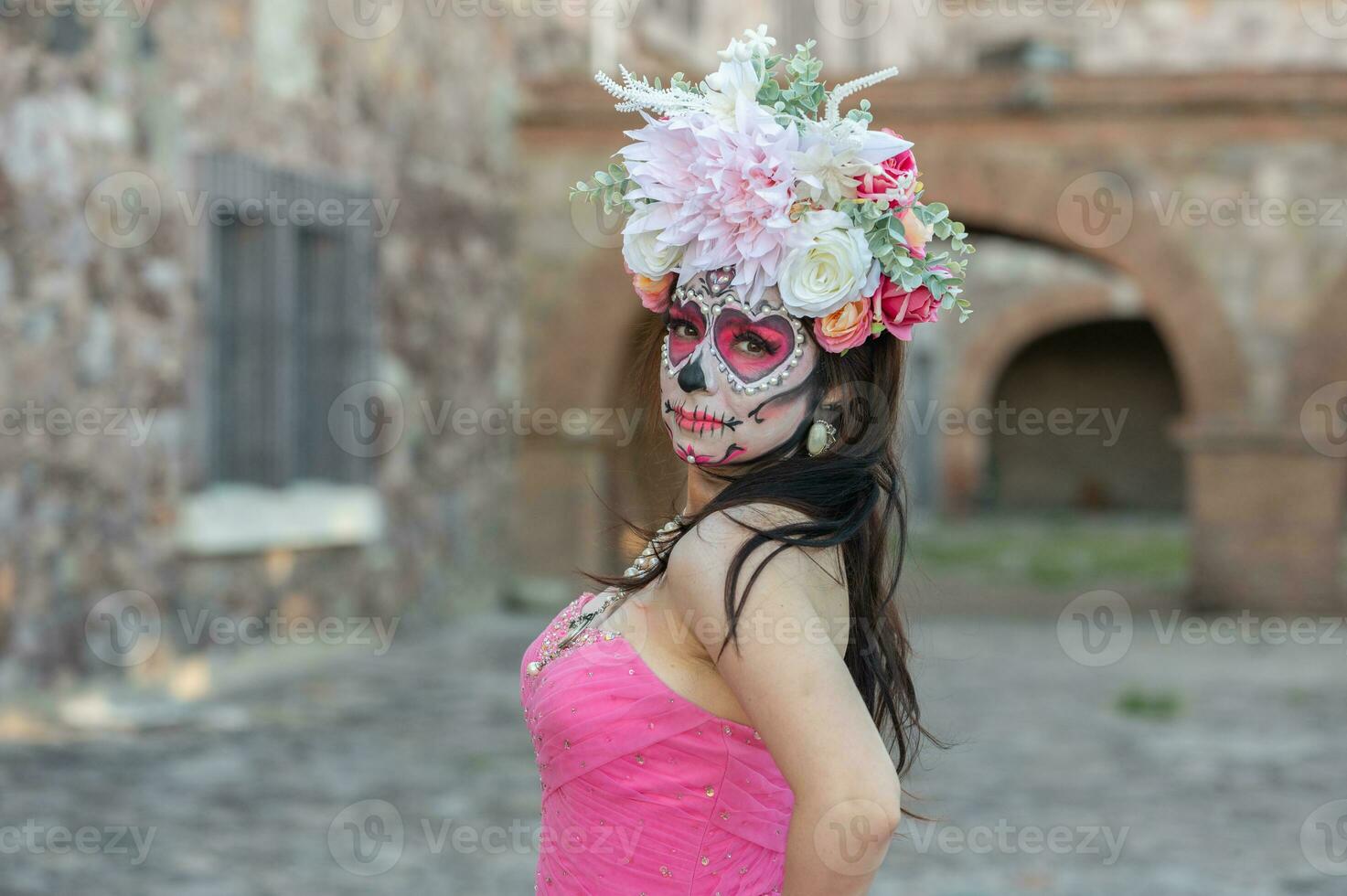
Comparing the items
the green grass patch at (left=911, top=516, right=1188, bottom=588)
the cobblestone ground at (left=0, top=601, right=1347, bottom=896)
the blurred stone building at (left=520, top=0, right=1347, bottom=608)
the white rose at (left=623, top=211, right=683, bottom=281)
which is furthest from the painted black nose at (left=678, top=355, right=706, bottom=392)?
the green grass patch at (left=911, top=516, right=1188, bottom=588)

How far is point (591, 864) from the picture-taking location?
1672mm

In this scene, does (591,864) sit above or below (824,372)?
below

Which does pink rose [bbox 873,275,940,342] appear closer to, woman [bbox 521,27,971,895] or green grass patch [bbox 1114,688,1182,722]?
woman [bbox 521,27,971,895]

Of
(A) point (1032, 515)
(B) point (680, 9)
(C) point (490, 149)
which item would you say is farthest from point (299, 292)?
(A) point (1032, 515)

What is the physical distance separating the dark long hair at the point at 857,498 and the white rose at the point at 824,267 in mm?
87

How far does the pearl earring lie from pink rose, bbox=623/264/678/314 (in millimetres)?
241

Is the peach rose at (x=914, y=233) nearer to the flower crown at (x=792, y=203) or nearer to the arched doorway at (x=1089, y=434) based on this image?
the flower crown at (x=792, y=203)

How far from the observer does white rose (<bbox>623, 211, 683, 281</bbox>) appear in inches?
67.9

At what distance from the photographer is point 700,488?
5.72 feet

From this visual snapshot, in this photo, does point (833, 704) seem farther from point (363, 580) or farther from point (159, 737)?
point (363, 580)

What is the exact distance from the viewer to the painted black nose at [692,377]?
1.68 metres

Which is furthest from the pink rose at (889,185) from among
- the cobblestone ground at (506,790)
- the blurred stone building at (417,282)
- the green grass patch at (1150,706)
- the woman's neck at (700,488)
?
the green grass patch at (1150,706)

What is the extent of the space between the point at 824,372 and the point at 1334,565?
9304mm

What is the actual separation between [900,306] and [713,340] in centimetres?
20
